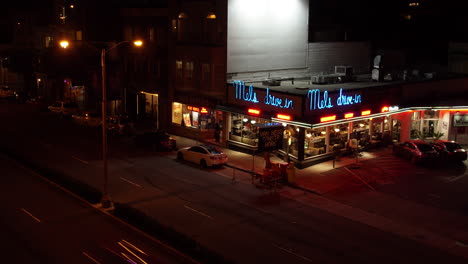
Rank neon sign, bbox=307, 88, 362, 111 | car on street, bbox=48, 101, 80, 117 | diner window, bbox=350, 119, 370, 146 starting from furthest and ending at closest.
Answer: car on street, bbox=48, 101, 80, 117, diner window, bbox=350, 119, 370, 146, neon sign, bbox=307, 88, 362, 111

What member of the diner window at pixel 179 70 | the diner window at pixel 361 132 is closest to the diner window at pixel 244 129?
the diner window at pixel 361 132

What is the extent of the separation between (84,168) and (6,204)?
8.38 metres

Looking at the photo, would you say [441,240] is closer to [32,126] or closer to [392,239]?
[392,239]

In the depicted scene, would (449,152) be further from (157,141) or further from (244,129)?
(157,141)

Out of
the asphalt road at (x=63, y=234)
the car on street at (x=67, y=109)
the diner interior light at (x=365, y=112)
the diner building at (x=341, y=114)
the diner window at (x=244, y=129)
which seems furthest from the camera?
the car on street at (x=67, y=109)

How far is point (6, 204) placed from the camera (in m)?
25.1

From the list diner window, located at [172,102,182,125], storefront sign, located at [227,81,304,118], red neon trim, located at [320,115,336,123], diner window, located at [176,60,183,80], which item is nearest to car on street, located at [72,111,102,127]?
diner window, located at [172,102,182,125]

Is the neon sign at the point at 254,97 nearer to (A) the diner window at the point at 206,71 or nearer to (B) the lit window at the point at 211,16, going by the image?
(A) the diner window at the point at 206,71

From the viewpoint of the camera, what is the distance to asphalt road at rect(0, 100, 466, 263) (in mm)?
20062

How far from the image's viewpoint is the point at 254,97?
120 ft

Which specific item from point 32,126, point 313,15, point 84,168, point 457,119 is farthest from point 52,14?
point 457,119

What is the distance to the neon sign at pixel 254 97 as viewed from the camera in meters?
34.0

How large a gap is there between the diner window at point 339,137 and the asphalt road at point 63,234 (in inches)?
713

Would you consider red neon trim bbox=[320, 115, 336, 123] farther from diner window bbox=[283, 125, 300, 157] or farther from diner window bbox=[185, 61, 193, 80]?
diner window bbox=[185, 61, 193, 80]
